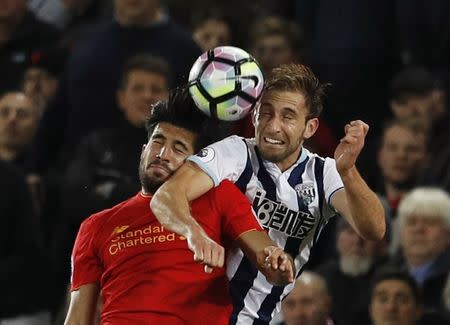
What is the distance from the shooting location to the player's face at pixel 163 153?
5.69 meters

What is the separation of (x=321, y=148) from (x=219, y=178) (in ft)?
7.81

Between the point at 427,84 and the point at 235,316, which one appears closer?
the point at 235,316

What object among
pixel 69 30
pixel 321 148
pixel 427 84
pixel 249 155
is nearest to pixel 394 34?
pixel 427 84

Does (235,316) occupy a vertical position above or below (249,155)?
below

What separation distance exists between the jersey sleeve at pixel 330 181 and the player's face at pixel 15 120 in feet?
12.2

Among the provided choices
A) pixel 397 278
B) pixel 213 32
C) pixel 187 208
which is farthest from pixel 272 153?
pixel 213 32

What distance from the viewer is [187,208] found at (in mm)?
5344

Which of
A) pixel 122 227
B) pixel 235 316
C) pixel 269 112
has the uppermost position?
pixel 269 112

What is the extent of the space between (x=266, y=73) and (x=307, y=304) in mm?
1655

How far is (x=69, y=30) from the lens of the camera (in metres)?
10.9

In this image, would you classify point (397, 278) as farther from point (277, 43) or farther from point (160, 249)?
point (160, 249)

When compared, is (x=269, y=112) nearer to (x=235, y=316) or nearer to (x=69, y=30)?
(x=235, y=316)

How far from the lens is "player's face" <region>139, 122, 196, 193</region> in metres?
5.69

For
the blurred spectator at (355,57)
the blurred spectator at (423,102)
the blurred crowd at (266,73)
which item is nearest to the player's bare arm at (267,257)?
the blurred crowd at (266,73)
